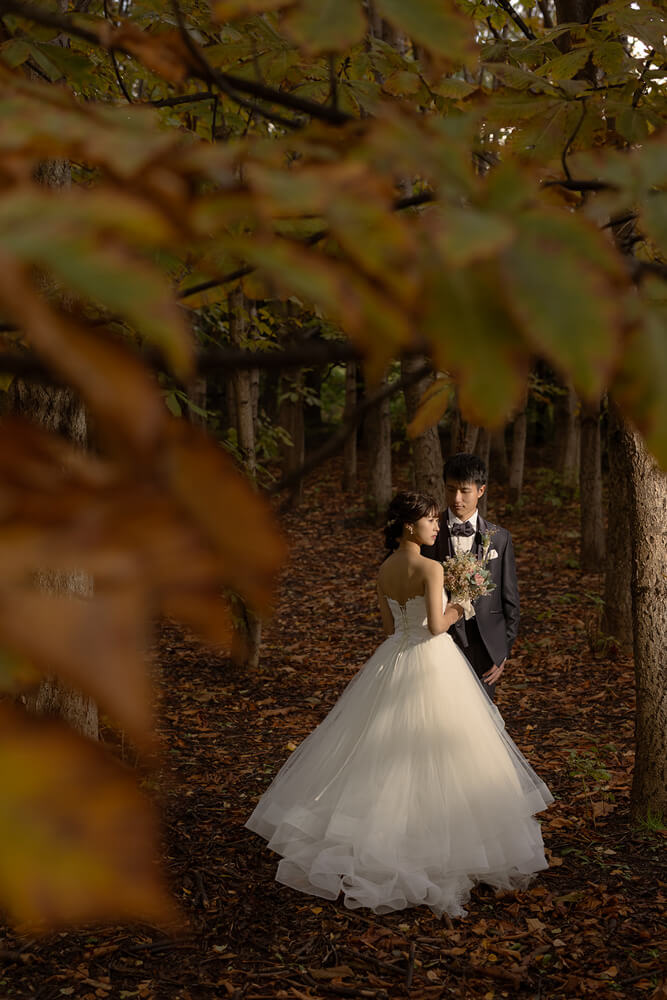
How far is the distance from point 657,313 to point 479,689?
4.65 meters


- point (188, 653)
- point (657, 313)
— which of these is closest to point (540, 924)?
point (657, 313)

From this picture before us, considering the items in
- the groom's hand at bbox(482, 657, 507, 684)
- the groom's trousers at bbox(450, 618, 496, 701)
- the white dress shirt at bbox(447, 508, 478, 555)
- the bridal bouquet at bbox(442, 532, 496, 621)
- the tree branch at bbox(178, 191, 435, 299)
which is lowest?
the groom's hand at bbox(482, 657, 507, 684)

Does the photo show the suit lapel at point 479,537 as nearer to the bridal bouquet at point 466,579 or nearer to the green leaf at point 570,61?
the bridal bouquet at point 466,579

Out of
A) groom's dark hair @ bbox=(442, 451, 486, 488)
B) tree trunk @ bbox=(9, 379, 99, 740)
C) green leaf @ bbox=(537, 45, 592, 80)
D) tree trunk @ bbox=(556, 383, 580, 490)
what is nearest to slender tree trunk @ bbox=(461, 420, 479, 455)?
groom's dark hair @ bbox=(442, 451, 486, 488)

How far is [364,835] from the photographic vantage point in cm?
461

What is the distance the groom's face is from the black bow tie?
45mm

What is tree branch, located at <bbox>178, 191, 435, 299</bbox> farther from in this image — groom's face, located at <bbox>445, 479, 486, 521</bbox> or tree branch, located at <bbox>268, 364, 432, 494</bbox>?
groom's face, located at <bbox>445, 479, 486, 521</bbox>

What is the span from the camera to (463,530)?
600 cm

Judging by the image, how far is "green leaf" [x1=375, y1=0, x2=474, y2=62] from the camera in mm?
1076

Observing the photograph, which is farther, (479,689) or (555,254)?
(479,689)

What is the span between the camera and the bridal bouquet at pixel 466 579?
5398 millimetres

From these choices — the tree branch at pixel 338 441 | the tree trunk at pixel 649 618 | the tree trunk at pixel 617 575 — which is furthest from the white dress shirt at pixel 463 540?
the tree branch at pixel 338 441

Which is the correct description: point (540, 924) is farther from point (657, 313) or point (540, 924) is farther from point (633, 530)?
point (657, 313)

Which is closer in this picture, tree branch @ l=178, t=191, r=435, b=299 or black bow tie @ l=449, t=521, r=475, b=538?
tree branch @ l=178, t=191, r=435, b=299
